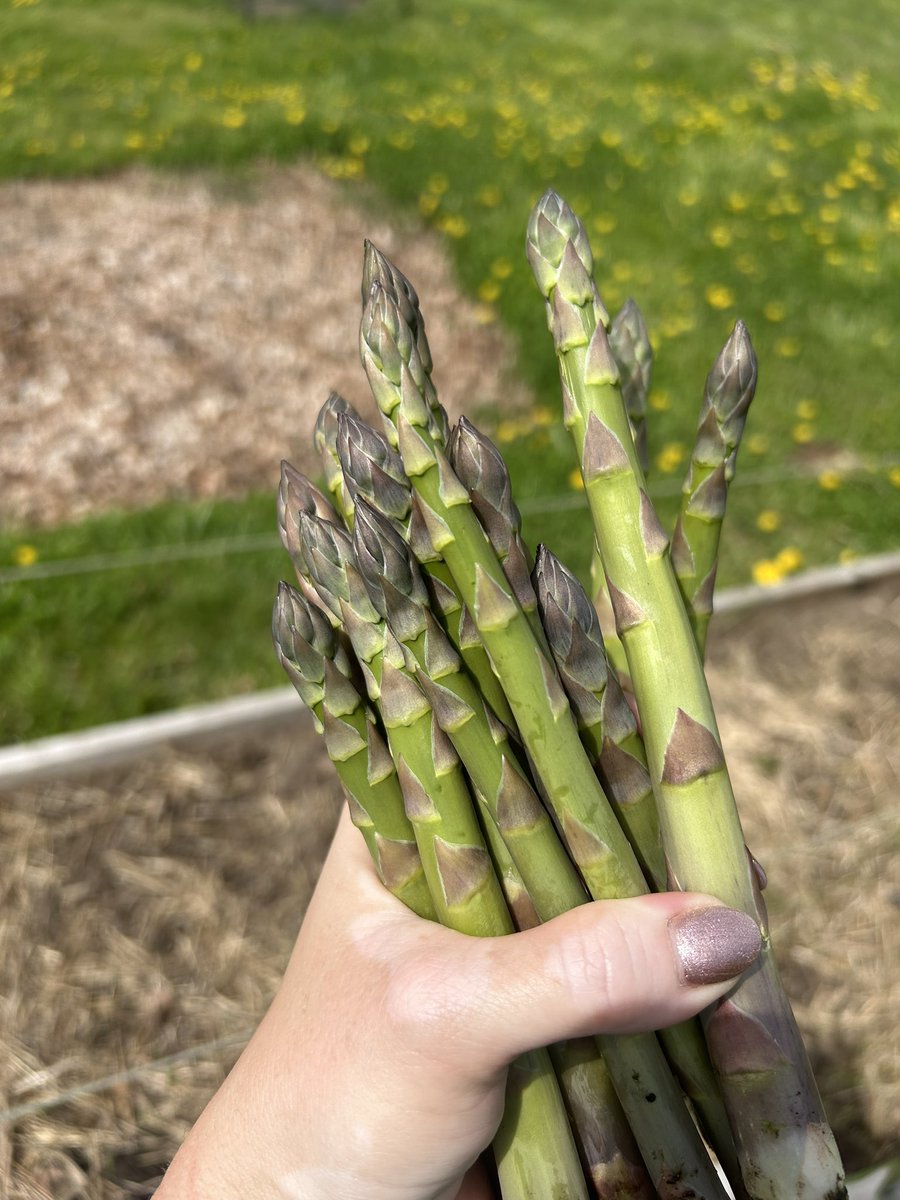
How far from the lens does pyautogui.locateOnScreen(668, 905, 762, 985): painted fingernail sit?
4.57 ft

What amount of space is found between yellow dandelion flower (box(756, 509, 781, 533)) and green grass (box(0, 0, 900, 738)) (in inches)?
0.5

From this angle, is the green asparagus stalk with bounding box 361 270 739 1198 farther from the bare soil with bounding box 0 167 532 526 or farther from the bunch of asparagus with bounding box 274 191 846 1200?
the bare soil with bounding box 0 167 532 526

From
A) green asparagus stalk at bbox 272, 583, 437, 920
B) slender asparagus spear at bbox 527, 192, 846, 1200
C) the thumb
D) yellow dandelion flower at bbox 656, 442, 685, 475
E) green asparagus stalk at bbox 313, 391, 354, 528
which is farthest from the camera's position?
yellow dandelion flower at bbox 656, 442, 685, 475

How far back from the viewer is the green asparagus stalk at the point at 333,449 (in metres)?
1.93

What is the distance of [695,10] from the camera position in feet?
38.8

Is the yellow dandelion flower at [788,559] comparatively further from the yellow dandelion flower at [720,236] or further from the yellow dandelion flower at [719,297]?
the yellow dandelion flower at [720,236]

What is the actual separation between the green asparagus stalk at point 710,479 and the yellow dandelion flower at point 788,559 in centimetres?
245

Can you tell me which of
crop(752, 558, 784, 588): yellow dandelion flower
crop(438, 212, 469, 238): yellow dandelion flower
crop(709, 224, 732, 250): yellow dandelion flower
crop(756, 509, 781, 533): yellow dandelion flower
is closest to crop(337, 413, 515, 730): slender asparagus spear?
crop(752, 558, 784, 588): yellow dandelion flower

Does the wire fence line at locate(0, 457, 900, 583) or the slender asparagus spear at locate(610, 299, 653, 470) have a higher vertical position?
the slender asparagus spear at locate(610, 299, 653, 470)

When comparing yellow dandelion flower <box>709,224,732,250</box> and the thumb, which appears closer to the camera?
the thumb

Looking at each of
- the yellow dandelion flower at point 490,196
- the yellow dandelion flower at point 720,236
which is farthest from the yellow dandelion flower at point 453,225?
the yellow dandelion flower at point 720,236

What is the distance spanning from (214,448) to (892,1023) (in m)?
3.76

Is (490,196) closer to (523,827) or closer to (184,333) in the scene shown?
(184,333)

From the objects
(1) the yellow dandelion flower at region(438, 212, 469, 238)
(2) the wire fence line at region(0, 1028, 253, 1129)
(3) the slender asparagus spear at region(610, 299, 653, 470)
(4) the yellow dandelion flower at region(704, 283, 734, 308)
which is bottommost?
(2) the wire fence line at region(0, 1028, 253, 1129)
